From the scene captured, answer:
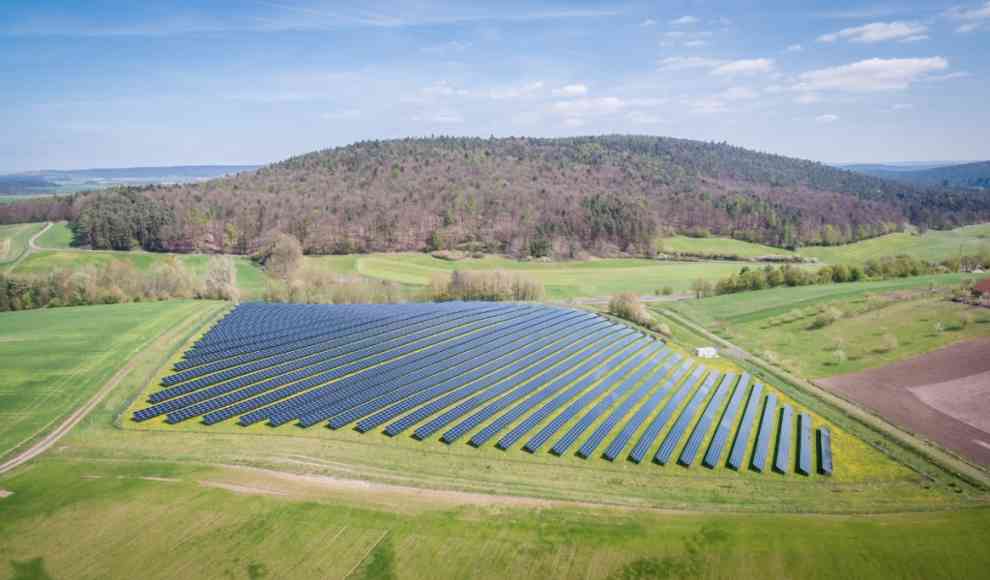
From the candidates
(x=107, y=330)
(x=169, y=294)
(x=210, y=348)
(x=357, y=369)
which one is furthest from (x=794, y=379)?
(x=169, y=294)

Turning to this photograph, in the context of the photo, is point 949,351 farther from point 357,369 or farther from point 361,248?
point 361,248

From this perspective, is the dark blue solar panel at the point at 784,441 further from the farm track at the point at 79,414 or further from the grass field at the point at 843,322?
the farm track at the point at 79,414

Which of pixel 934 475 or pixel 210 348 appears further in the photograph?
pixel 210 348

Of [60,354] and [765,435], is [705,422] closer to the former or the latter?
[765,435]

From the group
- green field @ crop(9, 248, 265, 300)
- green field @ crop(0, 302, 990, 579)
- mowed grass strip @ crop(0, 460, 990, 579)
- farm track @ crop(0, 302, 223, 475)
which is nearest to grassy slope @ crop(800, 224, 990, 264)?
green field @ crop(0, 302, 990, 579)

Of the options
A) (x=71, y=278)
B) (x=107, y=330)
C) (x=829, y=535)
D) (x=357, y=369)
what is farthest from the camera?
(x=71, y=278)

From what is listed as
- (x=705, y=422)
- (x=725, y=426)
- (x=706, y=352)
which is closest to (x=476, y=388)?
(x=705, y=422)
